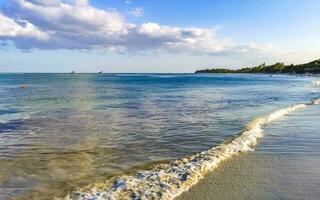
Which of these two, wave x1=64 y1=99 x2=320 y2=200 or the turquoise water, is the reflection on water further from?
wave x1=64 y1=99 x2=320 y2=200

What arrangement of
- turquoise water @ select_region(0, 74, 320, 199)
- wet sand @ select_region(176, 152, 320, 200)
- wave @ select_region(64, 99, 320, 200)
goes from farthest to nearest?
1. turquoise water @ select_region(0, 74, 320, 199)
2. wave @ select_region(64, 99, 320, 200)
3. wet sand @ select_region(176, 152, 320, 200)

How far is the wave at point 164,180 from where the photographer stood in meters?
8.84

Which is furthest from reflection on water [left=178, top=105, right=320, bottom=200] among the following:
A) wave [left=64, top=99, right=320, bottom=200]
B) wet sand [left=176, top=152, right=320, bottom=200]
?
wave [left=64, top=99, right=320, bottom=200]

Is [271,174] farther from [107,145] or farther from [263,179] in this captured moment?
[107,145]

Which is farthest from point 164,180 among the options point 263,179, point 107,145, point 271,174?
point 107,145

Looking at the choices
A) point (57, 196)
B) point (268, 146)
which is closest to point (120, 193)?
point (57, 196)

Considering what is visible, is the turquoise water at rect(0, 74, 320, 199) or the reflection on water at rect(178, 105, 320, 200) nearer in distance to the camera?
the reflection on water at rect(178, 105, 320, 200)

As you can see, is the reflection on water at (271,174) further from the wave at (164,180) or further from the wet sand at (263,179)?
the wave at (164,180)

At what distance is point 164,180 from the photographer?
9977 millimetres

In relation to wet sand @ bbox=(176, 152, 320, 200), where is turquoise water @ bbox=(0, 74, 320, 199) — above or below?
below

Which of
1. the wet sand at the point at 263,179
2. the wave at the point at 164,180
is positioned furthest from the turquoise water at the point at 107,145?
the wet sand at the point at 263,179

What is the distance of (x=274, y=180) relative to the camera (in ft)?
31.5

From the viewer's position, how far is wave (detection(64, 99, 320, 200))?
29.0 feet

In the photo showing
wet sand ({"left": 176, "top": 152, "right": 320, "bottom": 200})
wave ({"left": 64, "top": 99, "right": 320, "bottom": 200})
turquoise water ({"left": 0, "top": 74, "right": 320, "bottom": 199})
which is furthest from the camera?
turquoise water ({"left": 0, "top": 74, "right": 320, "bottom": 199})
